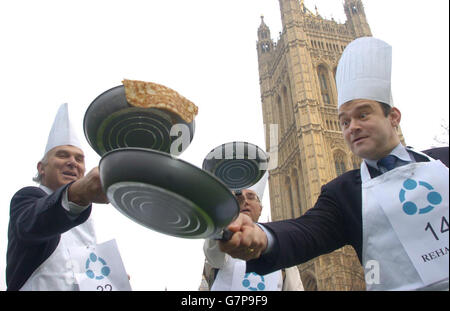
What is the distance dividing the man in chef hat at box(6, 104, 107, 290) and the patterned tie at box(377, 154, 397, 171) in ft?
3.41

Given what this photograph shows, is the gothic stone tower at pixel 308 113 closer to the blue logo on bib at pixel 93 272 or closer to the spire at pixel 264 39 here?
the spire at pixel 264 39

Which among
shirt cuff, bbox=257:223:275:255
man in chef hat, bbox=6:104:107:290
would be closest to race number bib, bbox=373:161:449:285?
shirt cuff, bbox=257:223:275:255

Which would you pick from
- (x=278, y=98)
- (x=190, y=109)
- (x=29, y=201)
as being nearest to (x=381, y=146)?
(x=190, y=109)

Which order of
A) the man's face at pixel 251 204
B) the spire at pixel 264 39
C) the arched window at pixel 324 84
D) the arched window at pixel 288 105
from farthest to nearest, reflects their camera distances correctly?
the spire at pixel 264 39, the arched window at pixel 288 105, the arched window at pixel 324 84, the man's face at pixel 251 204

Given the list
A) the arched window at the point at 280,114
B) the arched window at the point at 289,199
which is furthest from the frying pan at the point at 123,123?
the arched window at the point at 280,114

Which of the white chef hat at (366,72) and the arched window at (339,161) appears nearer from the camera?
the white chef hat at (366,72)

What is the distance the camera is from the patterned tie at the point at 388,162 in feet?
4.53

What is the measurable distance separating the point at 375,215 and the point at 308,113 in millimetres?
23326

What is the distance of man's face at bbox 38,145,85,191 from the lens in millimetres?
2076

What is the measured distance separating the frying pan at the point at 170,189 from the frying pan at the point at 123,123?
281mm

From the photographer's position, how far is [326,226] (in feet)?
Result: 4.59

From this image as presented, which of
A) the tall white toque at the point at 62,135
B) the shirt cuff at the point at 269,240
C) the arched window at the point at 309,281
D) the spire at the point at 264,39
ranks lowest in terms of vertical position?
the shirt cuff at the point at 269,240
